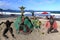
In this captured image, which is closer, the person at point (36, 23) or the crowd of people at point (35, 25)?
the crowd of people at point (35, 25)

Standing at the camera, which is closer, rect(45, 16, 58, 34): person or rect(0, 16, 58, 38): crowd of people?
rect(0, 16, 58, 38): crowd of people

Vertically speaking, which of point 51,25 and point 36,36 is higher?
point 51,25

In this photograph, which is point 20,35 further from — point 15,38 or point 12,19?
point 12,19

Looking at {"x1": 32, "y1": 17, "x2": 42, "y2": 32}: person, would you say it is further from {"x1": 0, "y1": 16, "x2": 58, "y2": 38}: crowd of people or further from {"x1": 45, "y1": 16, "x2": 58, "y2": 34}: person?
{"x1": 45, "y1": 16, "x2": 58, "y2": 34}: person

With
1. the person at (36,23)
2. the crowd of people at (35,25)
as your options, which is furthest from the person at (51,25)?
the person at (36,23)

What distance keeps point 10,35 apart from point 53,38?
91 cm

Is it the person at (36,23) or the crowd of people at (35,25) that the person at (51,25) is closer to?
the crowd of people at (35,25)

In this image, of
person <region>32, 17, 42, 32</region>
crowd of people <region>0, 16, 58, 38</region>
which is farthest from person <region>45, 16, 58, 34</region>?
person <region>32, 17, 42, 32</region>

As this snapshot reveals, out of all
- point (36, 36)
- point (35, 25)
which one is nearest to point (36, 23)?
point (35, 25)

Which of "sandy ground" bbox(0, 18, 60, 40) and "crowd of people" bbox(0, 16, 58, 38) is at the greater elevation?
"crowd of people" bbox(0, 16, 58, 38)

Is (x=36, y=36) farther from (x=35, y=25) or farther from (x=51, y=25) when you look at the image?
(x=51, y=25)

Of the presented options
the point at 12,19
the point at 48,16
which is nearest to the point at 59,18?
the point at 48,16

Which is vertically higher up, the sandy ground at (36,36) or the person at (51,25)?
the person at (51,25)

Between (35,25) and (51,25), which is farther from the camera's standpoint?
(51,25)
